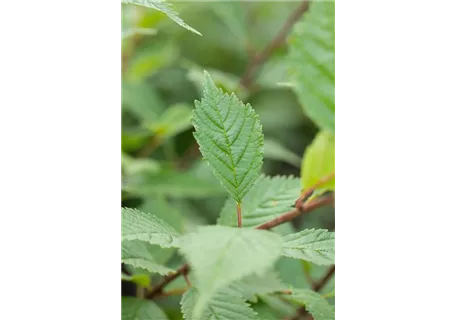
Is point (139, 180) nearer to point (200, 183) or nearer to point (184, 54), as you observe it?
point (200, 183)

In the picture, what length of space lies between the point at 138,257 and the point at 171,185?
1.38 feet

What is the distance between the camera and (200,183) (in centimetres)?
106

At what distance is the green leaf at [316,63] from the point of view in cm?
80

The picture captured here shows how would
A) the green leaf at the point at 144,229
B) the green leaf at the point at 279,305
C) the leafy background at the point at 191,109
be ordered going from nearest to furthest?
the green leaf at the point at 144,229
the green leaf at the point at 279,305
the leafy background at the point at 191,109

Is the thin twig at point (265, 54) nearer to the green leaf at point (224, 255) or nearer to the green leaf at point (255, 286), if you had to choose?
the green leaf at point (255, 286)

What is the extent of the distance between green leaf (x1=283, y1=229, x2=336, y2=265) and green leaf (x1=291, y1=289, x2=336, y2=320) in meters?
0.07

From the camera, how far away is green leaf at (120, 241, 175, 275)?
58cm

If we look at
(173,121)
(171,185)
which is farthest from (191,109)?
(171,185)

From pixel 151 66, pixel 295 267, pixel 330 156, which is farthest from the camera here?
pixel 151 66

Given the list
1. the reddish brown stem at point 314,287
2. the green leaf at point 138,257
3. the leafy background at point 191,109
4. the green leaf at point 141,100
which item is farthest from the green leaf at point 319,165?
the green leaf at point 141,100

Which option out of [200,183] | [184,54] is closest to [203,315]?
[200,183]

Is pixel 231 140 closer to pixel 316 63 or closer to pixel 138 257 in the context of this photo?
pixel 138 257

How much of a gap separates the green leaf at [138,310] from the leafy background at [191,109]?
32 millimetres
